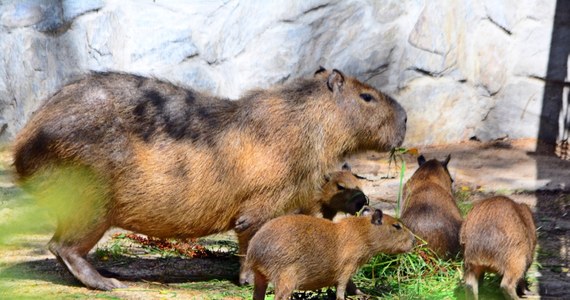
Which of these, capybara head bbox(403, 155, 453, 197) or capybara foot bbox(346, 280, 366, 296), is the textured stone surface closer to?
capybara head bbox(403, 155, 453, 197)

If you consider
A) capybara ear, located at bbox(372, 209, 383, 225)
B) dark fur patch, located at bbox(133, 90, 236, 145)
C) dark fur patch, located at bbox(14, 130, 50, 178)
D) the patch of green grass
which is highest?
dark fur patch, located at bbox(133, 90, 236, 145)

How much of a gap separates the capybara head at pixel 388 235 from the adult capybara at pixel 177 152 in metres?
0.77

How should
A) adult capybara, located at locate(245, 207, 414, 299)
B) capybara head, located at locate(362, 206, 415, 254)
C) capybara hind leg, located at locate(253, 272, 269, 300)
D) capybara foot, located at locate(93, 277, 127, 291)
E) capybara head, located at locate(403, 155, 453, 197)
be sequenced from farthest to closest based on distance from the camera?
1. capybara head, located at locate(403, 155, 453, 197)
2. capybara foot, located at locate(93, 277, 127, 291)
3. capybara head, located at locate(362, 206, 415, 254)
4. capybara hind leg, located at locate(253, 272, 269, 300)
5. adult capybara, located at locate(245, 207, 414, 299)

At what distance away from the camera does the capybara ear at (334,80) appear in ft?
20.3

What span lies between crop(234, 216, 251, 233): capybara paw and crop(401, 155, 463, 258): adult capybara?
1.07 metres

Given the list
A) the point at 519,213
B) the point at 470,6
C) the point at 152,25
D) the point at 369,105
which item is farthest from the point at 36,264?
the point at 470,6

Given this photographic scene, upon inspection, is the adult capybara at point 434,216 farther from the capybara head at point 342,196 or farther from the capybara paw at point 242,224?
the capybara paw at point 242,224

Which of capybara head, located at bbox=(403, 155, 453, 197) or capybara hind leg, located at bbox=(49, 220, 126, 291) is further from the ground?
capybara head, located at bbox=(403, 155, 453, 197)

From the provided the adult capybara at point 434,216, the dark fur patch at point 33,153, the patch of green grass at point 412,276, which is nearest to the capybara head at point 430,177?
the adult capybara at point 434,216

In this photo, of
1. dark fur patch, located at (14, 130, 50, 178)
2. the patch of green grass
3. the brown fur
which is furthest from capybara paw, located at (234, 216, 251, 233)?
dark fur patch, located at (14, 130, 50, 178)

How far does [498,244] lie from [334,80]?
1827 mm

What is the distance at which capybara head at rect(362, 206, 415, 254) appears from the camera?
207 inches

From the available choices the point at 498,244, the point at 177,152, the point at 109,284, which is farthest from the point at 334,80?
the point at 109,284

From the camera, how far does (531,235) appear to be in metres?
5.18
